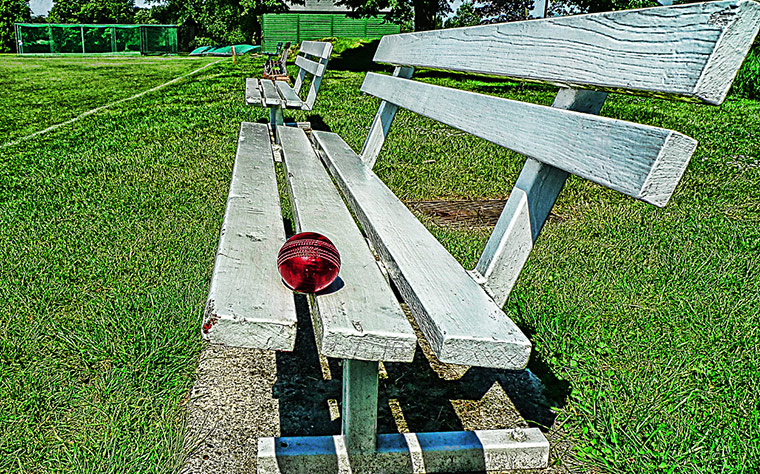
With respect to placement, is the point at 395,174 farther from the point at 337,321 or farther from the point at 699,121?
the point at 699,121

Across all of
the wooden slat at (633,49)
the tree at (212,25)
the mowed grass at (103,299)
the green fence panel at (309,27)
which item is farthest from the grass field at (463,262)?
the tree at (212,25)

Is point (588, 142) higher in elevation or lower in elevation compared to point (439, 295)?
higher

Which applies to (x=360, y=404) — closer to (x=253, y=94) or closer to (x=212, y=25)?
(x=253, y=94)

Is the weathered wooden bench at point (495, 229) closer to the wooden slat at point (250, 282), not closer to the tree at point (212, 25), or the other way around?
the wooden slat at point (250, 282)

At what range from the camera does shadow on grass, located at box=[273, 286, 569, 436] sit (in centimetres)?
210

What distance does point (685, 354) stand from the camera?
2.33 metres

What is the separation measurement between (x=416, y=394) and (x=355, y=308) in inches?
37.9

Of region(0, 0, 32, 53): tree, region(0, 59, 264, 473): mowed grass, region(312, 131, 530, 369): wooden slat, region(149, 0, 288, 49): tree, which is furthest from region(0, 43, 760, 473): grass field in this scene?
region(0, 0, 32, 53): tree

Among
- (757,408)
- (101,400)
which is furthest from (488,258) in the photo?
(101,400)

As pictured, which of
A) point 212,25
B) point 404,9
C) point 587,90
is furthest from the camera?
point 212,25

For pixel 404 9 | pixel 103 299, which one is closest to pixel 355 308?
pixel 103 299

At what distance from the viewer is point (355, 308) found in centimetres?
142

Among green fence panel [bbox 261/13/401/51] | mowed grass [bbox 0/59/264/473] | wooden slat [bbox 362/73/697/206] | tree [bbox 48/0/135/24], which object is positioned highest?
wooden slat [bbox 362/73/697/206]

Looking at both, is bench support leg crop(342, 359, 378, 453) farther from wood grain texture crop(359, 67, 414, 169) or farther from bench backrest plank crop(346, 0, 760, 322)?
wood grain texture crop(359, 67, 414, 169)
